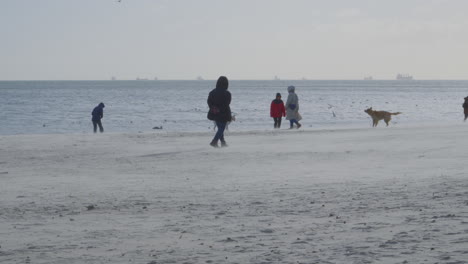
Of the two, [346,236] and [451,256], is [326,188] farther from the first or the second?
[451,256]

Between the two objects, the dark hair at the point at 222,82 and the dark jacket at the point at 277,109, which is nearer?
the dark hair at the point at 222,82

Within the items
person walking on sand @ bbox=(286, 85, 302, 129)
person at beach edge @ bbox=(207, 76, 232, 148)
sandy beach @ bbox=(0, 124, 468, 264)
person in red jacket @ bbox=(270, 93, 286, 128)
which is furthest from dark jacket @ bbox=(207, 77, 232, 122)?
person in red jacket @ bbox=(270, 93, 286, 128)

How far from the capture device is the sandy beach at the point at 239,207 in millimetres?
Result: 5543

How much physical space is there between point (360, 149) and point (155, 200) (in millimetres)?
7269

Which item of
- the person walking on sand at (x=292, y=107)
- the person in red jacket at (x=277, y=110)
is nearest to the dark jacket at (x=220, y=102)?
the person walking on sand at (x=292, y=107)

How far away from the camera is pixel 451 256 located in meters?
5.12

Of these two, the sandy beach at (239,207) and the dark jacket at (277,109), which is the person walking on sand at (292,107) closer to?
the dark jacket at (277,109)


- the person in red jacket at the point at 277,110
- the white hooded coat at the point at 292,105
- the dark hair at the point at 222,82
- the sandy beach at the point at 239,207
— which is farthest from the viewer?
the person in red jacket at the point at 277,110

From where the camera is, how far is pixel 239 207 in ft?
24.9

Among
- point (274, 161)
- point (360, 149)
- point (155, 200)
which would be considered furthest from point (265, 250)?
point (360, 149)

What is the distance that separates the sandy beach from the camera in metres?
5.54

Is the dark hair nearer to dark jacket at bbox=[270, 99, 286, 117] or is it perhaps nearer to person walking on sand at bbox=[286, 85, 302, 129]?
person walking on sand at bbox=[286, 85, 302, 129]

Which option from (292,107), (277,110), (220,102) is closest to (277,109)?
(277,110)

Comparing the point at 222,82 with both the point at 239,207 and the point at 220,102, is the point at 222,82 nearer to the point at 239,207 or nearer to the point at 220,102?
the point at 220,102
